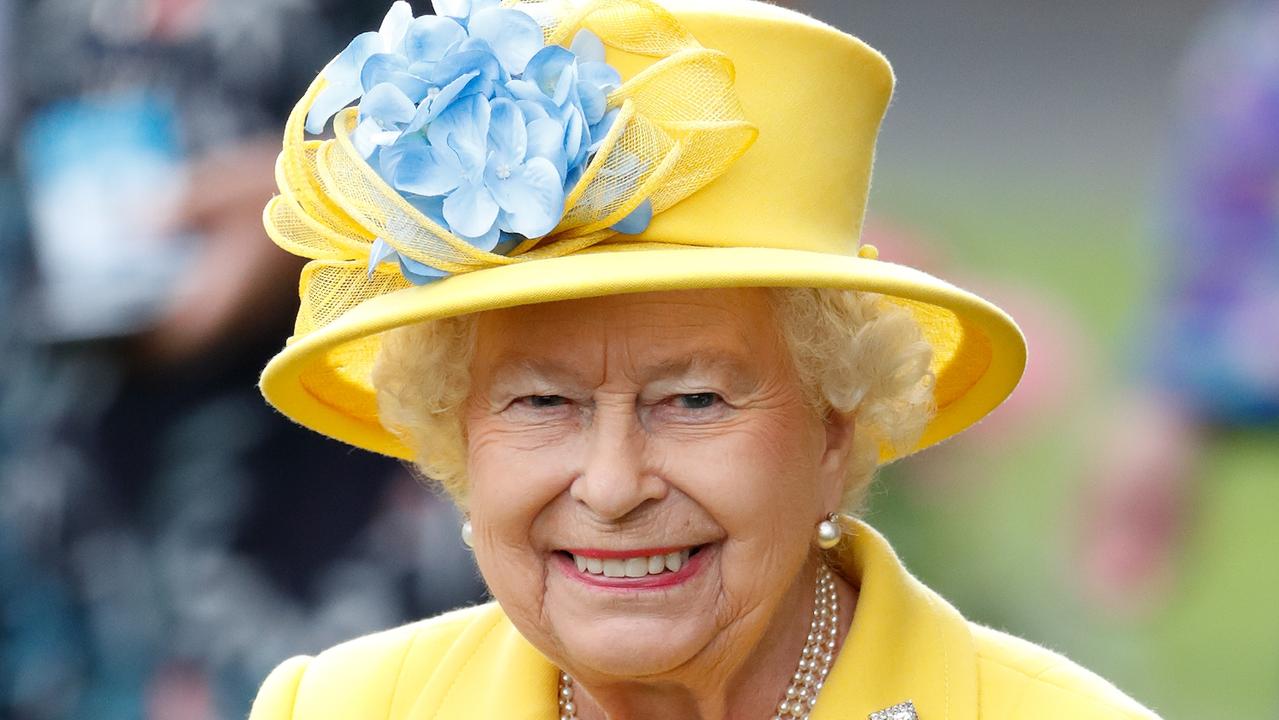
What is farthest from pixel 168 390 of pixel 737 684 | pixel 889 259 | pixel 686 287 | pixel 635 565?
pixel 686 287

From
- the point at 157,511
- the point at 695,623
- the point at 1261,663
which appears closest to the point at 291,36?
the point at 157,511

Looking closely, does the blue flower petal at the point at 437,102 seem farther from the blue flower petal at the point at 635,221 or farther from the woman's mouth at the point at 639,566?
the woman's mouth at the point at 639,566

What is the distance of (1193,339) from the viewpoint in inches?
205

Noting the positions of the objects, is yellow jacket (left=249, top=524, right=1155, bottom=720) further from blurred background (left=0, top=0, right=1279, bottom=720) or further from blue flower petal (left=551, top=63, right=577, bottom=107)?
blurred background (left=0, top=0, right=1279, bottom=720)

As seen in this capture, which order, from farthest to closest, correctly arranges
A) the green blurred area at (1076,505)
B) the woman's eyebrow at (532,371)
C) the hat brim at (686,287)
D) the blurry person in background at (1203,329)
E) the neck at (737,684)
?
1. the green blurred area at (1076,505)
2. the blurry person in background at (1203,329)
3. the neck at (737,684)
4. the woman's eyebrow at (532,371)
5. the hat brim at (686,287)

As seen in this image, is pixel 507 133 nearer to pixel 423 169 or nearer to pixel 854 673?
pixel 423 169

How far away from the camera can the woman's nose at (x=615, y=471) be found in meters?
2.50

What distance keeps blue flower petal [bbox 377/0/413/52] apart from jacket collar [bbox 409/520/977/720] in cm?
106

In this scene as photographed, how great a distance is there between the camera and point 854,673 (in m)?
2.80

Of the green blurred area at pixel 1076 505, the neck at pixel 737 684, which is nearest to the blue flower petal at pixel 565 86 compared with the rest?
the neck at pixel 737 684

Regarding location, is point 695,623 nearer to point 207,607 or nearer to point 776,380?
point 776,380

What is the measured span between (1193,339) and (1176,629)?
843mm

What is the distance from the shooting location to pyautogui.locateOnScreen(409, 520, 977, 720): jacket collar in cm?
278

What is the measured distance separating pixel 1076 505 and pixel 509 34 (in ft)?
11.2
